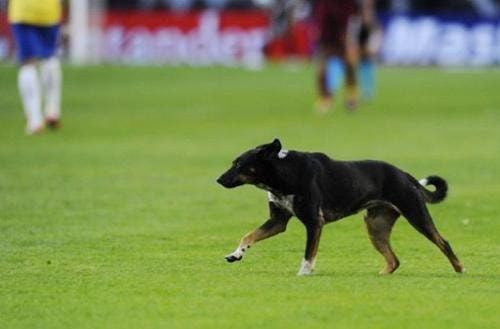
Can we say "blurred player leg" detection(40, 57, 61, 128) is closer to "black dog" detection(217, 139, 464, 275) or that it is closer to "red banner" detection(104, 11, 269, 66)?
"black dog" detection(217, 139, 464, 275)

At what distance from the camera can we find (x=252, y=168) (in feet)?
33.0

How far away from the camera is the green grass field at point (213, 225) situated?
8.81 m

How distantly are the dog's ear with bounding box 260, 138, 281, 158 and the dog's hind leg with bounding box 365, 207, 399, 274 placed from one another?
3.18 ft

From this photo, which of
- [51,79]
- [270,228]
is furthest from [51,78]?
[270,228]

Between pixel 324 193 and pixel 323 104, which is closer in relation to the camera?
pixel 324 193

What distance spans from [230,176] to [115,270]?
1.11 metres

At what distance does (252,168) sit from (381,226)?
3.70 feet

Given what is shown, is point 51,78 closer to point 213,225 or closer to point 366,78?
point 366,78

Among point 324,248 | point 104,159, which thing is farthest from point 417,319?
point 104,159

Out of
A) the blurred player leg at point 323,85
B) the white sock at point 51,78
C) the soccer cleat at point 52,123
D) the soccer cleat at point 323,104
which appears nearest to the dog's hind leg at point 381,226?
the white sock at point 51,78

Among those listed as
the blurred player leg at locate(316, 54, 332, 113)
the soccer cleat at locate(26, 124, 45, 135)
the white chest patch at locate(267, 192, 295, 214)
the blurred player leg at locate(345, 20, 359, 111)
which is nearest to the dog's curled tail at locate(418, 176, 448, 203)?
the white chest patch at locate(267, 192, 295, 214)

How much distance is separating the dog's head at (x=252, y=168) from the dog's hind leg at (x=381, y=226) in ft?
3.22

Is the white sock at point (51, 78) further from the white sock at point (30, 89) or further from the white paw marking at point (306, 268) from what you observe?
the white paw marking at point (306, 268)

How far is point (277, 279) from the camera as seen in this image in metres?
10.0
